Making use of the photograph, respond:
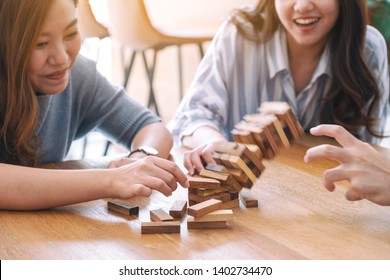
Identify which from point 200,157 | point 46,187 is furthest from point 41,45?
point 200,157

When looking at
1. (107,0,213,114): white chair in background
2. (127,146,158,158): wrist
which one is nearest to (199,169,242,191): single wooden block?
(127,146,158,158): wrist

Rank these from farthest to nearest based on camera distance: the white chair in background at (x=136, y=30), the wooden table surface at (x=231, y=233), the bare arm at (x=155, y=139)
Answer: the white chair in background at (x=136, y=30)
the bare arm at (x=155, y=139)
the wooden table surface at (x=231, y=233)

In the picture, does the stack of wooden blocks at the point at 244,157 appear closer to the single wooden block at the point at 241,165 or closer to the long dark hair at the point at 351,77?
the single wooden block at the point at 241,165

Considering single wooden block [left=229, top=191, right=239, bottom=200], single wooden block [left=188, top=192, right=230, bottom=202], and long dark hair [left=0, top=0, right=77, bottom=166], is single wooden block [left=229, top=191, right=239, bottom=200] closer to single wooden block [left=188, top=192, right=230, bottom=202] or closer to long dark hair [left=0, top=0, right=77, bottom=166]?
single wooden block [left=188, top=192, right=230, bottom=202]

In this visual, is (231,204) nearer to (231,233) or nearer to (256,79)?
(231,233)

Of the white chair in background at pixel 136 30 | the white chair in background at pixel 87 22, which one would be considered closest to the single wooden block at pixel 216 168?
the white chair in background at pixel 87 22

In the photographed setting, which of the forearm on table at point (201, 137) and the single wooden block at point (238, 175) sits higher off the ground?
the single wooden block at point (238, 175)

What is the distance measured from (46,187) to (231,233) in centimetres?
40

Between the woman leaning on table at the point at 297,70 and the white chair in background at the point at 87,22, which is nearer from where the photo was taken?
the woman leaning on table at the point at 297,70

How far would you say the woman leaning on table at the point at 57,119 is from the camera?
1.37 meters

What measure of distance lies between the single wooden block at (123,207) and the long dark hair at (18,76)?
0.33 meters

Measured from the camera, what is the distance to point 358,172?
128cm

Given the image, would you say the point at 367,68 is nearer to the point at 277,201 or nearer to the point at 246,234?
the point at 277,201
